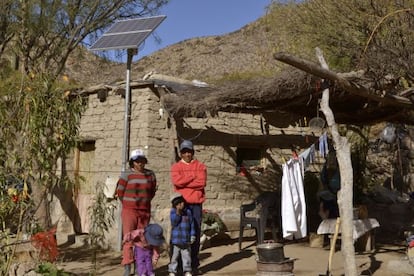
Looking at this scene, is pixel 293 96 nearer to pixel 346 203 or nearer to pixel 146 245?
pixel 346 203

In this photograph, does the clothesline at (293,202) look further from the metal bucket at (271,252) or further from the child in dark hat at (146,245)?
the child in dark hat at (146,245)

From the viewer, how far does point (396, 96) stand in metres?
7.93

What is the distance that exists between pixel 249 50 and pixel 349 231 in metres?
36.7

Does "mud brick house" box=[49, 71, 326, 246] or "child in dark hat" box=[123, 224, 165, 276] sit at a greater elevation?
"mud brick house" box=[49, 71, 326, 246]

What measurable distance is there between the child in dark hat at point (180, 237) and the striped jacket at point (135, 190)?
0.40 m

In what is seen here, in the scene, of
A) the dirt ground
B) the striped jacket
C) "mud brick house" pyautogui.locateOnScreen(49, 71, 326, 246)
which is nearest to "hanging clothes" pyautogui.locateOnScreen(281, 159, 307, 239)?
the dirt ground

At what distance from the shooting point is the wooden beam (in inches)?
222

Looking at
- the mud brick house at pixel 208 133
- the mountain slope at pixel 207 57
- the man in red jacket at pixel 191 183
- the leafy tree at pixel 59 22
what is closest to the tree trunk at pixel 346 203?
the man in red jacket at pixel 191 183

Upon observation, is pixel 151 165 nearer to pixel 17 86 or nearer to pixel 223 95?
pixel 223 95

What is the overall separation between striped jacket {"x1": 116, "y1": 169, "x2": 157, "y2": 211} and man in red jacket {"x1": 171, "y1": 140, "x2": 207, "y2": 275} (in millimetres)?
552

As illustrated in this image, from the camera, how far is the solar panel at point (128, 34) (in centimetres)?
953

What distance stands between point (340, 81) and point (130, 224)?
299 centimetres

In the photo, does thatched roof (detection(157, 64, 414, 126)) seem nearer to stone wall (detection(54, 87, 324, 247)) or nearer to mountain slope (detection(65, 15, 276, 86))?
stone wall (detection(54, 87, 324, 247))

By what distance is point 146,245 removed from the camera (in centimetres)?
657
